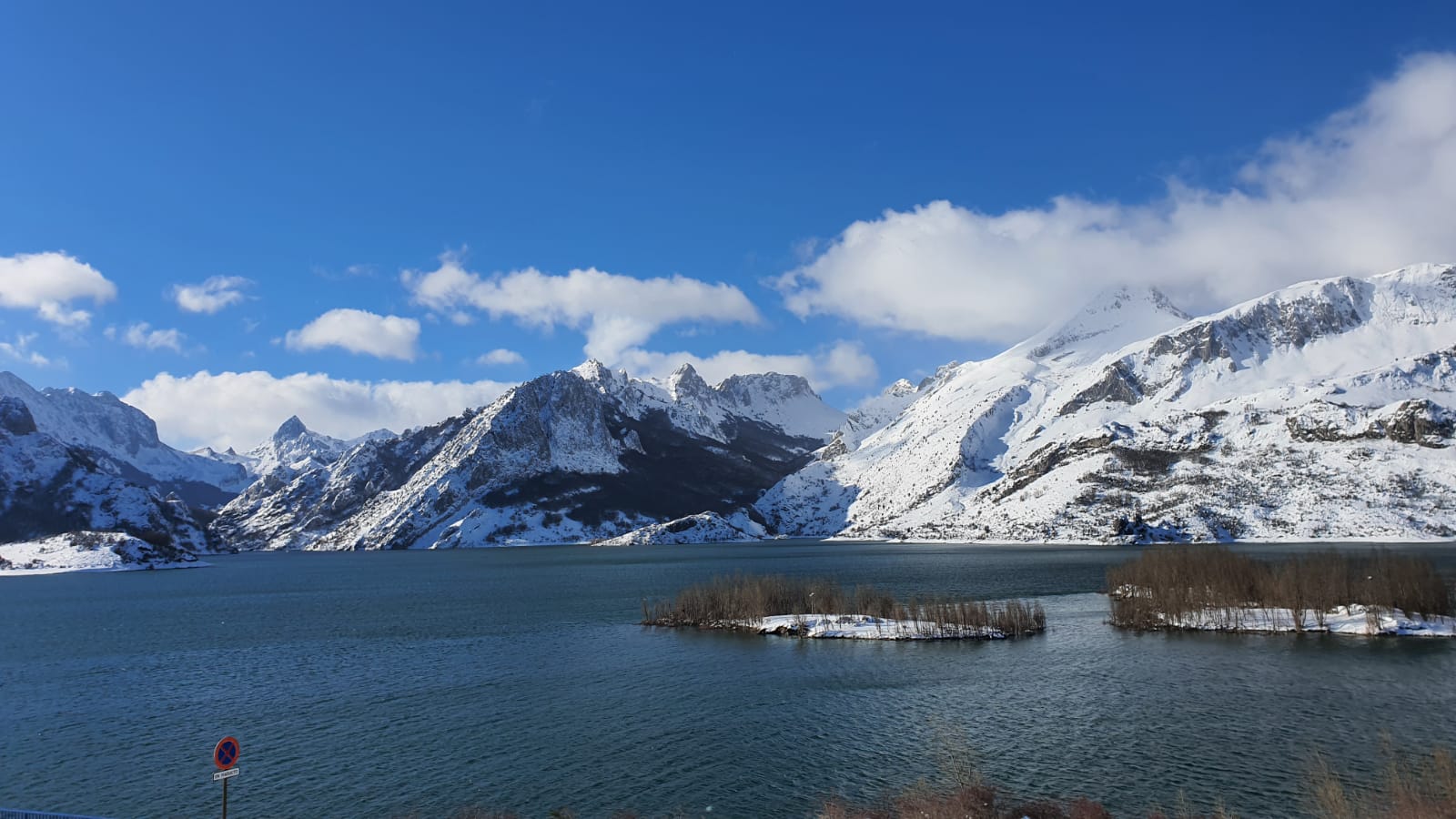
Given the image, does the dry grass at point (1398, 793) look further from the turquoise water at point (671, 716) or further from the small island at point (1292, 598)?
the small island at point (1292, 598)

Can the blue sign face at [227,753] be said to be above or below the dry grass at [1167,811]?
above

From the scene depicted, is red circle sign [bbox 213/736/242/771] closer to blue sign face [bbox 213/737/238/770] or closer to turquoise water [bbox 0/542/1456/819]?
blue sign face [bbox 213/737/238/770]

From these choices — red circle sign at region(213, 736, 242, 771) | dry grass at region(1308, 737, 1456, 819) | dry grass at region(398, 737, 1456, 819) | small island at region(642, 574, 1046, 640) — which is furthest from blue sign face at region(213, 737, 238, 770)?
small island at region(642, 574, 1046, 640)

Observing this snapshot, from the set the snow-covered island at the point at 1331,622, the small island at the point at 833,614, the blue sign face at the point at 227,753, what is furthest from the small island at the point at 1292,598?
the blue sign face at the point at 227,753

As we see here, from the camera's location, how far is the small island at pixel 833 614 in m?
85.9

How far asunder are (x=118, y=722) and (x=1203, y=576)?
10700 centimetres

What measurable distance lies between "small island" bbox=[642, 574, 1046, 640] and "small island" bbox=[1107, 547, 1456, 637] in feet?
42.9

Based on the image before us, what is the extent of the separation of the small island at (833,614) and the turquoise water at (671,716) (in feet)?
12.0

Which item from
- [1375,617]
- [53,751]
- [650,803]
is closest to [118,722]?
[53,751]

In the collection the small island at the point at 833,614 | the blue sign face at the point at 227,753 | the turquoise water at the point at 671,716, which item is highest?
the blue sign face at the point at 227,753

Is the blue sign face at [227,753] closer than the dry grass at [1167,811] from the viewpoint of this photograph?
Yes

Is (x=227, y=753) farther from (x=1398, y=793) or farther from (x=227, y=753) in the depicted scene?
(x=1398, y=793)

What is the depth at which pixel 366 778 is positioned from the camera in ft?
146

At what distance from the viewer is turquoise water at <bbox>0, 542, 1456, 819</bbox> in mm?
41406
